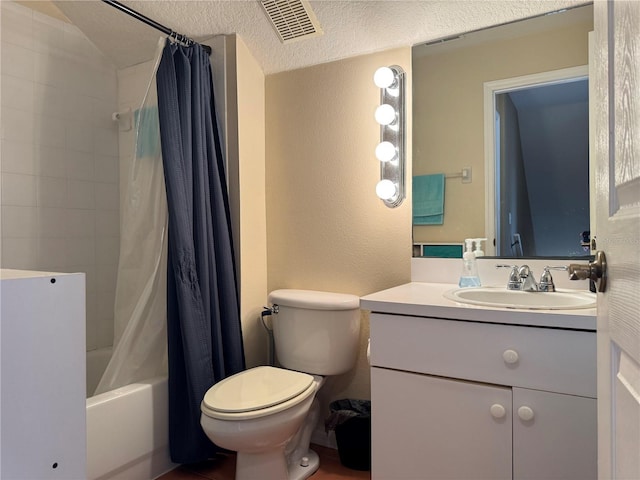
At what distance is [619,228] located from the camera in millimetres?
619

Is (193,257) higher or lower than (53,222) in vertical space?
lower

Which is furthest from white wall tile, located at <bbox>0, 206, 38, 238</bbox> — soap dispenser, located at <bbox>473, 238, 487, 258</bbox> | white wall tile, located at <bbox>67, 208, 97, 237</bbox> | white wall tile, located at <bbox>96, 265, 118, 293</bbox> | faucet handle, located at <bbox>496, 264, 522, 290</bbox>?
faucet handle, located at <bbox>496, 264, 522, 290</bbox>

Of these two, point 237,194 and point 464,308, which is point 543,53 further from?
point 237,194

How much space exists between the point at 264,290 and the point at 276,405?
0.83 meters

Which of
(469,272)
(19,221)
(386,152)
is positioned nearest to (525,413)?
(469,272)

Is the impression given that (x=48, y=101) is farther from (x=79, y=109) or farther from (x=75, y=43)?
(x=75, y=43)

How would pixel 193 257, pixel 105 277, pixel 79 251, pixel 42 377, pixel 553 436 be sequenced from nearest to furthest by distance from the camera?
pixel 42 377 < pixel 553 436 < pixel 193 257 < pixel 79 251 < pixel 105 277

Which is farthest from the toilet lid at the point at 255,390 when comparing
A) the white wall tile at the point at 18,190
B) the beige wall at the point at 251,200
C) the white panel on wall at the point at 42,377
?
the white wall tile at the point at 18,190

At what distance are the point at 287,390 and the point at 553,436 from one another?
88 cm

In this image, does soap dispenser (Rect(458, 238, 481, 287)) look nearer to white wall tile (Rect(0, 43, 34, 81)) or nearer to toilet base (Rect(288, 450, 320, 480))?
toilet base (Rect(288, 450, 320, 480))

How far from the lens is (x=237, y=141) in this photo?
6.91ft

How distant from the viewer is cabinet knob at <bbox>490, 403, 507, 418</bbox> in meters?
1.24

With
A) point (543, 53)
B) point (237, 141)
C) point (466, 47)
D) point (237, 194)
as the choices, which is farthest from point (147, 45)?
point (543, 53)

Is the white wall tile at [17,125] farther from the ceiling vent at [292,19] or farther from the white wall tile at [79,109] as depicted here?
the ceiling vent at [292,19]
